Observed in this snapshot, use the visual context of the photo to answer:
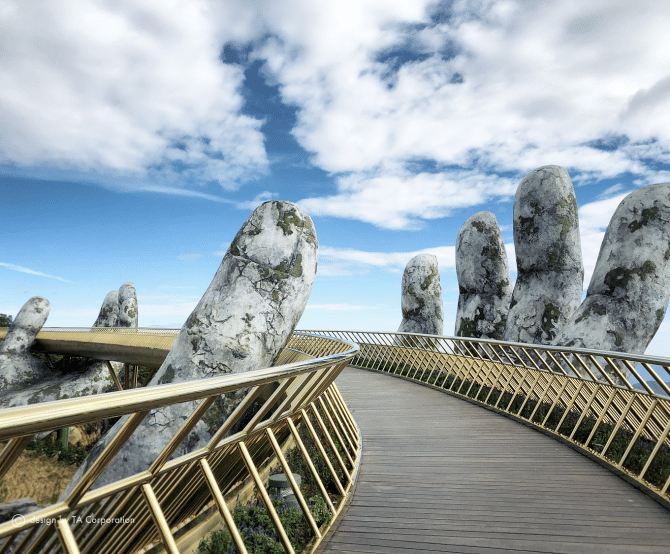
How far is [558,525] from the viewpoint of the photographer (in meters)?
3.63

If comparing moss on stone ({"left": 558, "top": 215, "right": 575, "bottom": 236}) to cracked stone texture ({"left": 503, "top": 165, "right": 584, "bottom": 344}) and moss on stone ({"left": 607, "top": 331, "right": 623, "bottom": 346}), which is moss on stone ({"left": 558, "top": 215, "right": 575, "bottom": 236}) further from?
moss on stone ({"left": 607, "top": 331, "right": 623, "bottom": 346})

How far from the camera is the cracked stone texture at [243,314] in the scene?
5148 mm

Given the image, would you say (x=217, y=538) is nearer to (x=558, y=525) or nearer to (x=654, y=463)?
(x=558, y=525)

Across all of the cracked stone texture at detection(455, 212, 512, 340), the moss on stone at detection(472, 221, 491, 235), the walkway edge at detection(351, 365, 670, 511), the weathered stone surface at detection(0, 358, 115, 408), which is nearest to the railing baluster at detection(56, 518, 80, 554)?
the walkway edge at detection(351, 365, 670, 511)

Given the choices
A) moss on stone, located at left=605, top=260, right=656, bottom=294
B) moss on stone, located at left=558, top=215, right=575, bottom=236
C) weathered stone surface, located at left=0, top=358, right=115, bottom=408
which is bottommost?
weathered stone surface, located at left=0, top=358, right=115, bottom=408

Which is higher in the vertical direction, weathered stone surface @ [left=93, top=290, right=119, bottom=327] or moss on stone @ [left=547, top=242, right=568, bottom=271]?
moss on stone @ [left=547, top=242, right=568, bottom=271]

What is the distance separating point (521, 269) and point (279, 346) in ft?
29.2

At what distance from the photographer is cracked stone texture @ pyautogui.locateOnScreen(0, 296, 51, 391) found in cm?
1989

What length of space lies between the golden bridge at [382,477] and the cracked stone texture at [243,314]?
0.54 metres

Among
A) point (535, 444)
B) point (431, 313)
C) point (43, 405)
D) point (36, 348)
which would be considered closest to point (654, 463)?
point (535, 444)

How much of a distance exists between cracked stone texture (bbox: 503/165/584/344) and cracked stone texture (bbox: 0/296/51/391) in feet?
64.4

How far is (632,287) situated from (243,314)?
8108 mm

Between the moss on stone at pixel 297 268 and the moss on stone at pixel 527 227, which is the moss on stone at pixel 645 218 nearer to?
the moss on stone at pixel 527 227

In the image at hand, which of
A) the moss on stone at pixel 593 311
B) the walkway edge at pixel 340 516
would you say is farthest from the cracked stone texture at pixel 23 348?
the moss on stone at pixel 593 311
